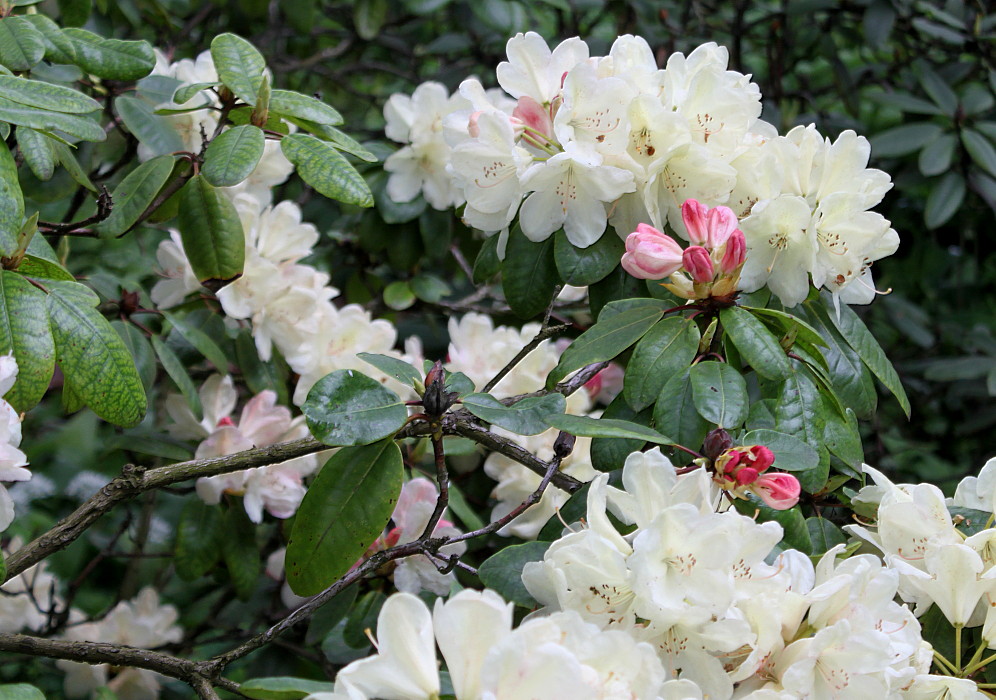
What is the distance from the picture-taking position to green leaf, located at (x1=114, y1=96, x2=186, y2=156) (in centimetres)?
122

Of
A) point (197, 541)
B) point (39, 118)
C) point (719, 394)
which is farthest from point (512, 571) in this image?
point (197, 541)

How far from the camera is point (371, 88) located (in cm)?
322

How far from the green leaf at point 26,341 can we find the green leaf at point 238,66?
341 mm

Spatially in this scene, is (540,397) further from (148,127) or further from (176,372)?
(148,127)

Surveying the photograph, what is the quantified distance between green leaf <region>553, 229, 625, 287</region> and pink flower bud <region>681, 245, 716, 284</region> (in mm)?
134

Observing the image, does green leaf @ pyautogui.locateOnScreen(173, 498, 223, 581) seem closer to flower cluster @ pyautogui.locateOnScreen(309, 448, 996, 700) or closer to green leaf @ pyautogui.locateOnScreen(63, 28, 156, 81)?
green leaf @ pyautogui.locateOnScreen(63, 28, 156, 81)

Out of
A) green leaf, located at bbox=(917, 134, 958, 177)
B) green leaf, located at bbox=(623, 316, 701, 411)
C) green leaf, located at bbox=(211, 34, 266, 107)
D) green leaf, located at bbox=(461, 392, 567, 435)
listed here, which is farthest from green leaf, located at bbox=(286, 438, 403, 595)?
green leaf, located at bbox=(917, 134, 958, 177)

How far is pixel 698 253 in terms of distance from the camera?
87cm

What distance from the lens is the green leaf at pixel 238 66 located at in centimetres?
105

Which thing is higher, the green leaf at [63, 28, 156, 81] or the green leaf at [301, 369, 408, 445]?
the green leaf at [63, 28, 156, 81]

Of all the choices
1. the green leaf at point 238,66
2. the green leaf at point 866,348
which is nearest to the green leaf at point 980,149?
the green leaf at point 866,348

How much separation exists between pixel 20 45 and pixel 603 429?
0.76 meters

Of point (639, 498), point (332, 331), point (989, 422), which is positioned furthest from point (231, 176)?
point (989, 422)

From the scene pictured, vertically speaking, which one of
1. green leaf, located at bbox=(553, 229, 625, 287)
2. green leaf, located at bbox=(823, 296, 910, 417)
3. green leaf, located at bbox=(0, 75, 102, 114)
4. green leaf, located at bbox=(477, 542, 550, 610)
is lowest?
green leaf, located at bbox=(477, 542, 550, 610)
